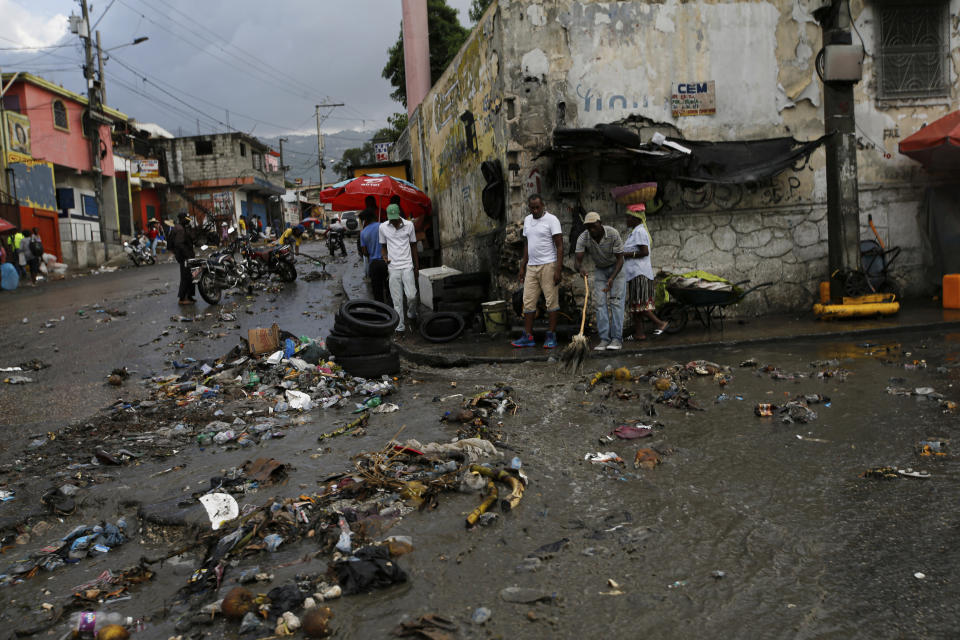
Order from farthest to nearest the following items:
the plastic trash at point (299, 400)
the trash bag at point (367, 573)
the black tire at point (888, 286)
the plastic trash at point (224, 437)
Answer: the black tire at point (888, 286)
the plastic trash at point (299, 400)
the plastic trash at point (224, 437)
the trash bag at point (367, 573)

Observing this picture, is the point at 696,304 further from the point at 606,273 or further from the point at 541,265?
the point at 541,265

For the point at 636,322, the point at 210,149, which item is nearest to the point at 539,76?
the point at 636,322

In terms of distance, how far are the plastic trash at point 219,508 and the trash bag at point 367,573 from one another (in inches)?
46.5

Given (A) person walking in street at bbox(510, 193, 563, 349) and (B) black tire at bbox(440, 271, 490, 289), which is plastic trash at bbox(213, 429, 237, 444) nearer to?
(A) person walking in street at bbox(510, 193, 563, 349)

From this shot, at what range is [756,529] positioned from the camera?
3.52 metres

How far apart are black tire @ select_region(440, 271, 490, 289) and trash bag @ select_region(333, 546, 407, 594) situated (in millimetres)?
7571

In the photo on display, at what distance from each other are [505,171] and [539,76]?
1.43m

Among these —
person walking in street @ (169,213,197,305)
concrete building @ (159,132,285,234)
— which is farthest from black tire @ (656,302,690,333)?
concrete building @ (159,132,285,234)

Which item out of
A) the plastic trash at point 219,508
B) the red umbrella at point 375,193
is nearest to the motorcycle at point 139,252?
the red umbrella at point 375,193

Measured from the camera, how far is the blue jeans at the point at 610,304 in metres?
8.64

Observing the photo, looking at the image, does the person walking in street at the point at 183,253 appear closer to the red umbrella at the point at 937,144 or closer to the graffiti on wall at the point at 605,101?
the graffiti on wall at the point at 605,101

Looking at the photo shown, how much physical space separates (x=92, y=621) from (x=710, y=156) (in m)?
9.76

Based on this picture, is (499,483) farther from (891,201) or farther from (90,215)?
(90,215)

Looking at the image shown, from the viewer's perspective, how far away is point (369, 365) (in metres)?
8.26
